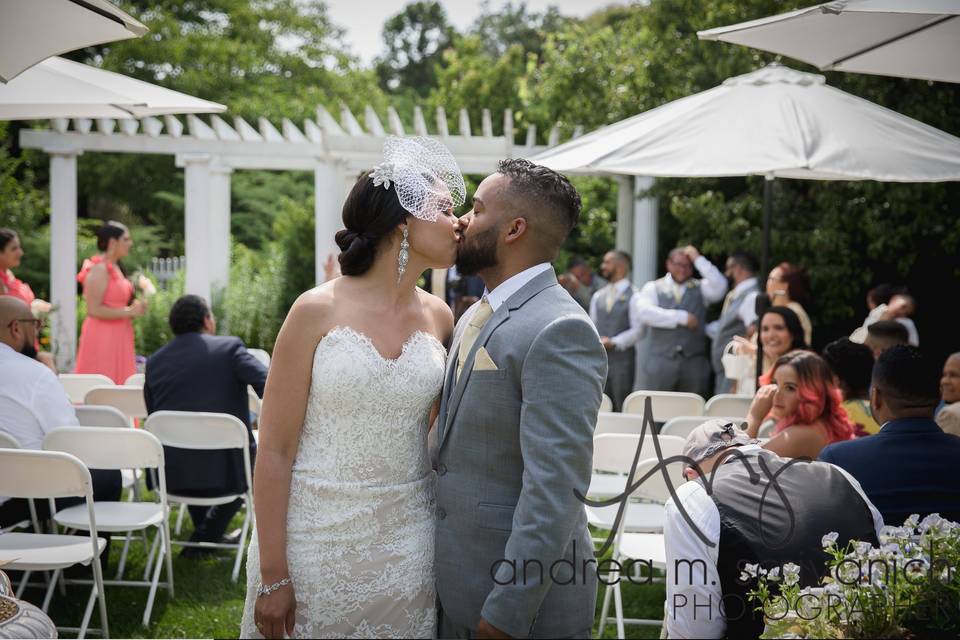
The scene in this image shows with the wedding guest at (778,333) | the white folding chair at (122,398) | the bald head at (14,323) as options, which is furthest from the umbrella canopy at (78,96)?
the wedding guest at (778,333)

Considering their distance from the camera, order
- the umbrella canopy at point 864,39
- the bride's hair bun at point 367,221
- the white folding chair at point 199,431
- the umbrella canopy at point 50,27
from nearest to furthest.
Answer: the bride's hair bun at point 367,221 < the umbrella canopy at point 50,27 < the umbrella canopy at point 864,39 < the white folding chair at point 199,431

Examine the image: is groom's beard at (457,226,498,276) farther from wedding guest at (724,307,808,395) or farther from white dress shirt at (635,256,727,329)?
white dress shirt at (635,256,727,329)

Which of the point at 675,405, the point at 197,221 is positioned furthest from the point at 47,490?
the point at 197,221

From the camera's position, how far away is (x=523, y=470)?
245cm

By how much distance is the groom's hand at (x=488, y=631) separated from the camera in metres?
2.33

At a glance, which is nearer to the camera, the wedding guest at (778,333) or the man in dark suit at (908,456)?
the man in dark suit at (908,456)

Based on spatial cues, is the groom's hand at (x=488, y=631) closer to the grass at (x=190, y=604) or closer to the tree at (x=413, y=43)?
the grass at (x=190, y=604)

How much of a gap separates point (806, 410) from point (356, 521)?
8.66 ft

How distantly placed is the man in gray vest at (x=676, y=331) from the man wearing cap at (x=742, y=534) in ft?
21.1

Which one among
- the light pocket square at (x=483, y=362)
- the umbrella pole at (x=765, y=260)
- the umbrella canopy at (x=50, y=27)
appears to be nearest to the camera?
the light pocket square at (x=483, y=362)

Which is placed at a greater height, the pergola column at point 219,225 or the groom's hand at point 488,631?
the pergola column at point 219,225

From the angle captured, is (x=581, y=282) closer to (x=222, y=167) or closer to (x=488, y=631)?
(x=222, y=167)

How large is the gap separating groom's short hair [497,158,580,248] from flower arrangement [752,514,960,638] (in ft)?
3.48

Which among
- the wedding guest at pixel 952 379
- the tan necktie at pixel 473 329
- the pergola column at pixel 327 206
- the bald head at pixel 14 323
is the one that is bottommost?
the wedding guest at pixel 952 379
